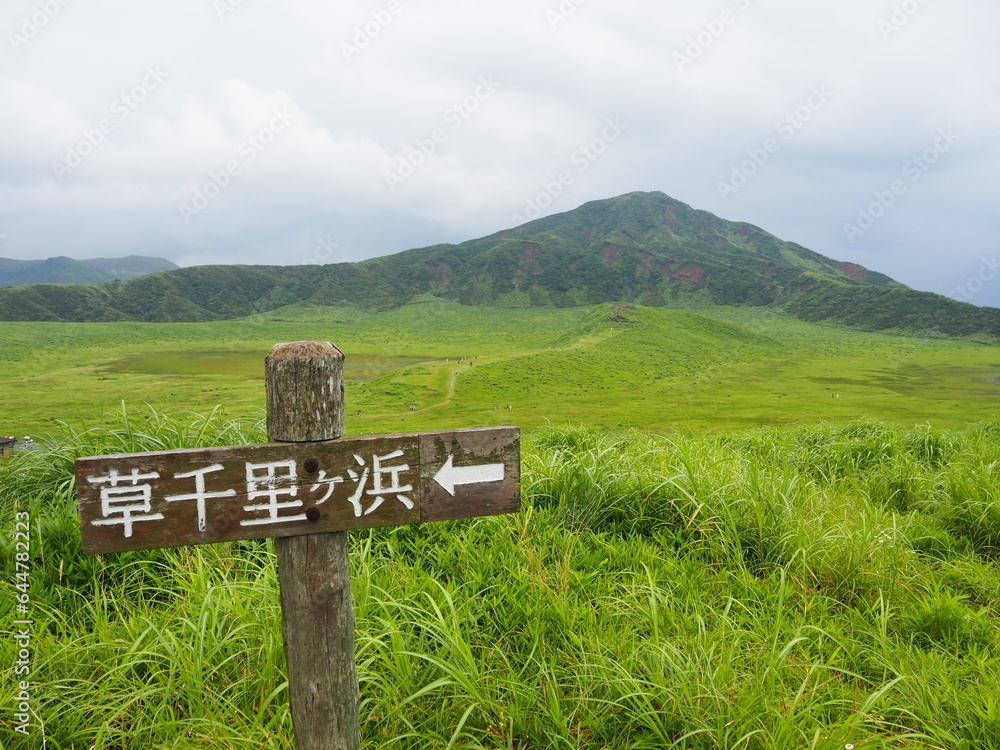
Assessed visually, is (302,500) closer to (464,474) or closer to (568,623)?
(464,474)

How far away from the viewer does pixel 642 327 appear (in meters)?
53.6

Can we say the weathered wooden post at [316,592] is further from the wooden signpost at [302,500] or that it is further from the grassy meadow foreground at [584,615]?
the grassy meadow foreground at [584,615]

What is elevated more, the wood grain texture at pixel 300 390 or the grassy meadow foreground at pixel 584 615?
the wood grain texture at pixel 300 390

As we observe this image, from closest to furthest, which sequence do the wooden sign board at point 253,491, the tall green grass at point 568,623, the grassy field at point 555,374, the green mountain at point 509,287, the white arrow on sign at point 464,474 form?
the wooden sign board at point 253,491 < the white arrow on sign at point 464,474 < the tall green grass at point 568,623 < the grassy field at point 555,374 < the green mountain at point 509,287

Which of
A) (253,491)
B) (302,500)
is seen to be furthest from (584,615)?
(253,491)

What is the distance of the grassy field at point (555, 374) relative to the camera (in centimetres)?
2644

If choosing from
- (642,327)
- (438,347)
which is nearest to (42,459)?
(642,327)

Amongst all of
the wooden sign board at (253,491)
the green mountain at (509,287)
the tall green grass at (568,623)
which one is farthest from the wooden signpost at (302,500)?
the green mountain at (509,287)

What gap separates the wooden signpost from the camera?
1.60 metres

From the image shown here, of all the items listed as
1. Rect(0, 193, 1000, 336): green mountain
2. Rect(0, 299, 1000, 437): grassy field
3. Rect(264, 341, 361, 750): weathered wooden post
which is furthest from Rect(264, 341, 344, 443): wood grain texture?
Rect(0, 193, 1000, 336): green mountain

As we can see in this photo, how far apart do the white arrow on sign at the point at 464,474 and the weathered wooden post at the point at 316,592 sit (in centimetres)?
35

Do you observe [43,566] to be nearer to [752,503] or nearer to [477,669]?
[477,669]

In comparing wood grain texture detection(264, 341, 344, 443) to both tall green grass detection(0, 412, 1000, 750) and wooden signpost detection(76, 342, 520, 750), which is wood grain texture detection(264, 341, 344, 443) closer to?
wooden signpost detection(76, 342, 520, 750)

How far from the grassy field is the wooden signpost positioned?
6.58 metres
